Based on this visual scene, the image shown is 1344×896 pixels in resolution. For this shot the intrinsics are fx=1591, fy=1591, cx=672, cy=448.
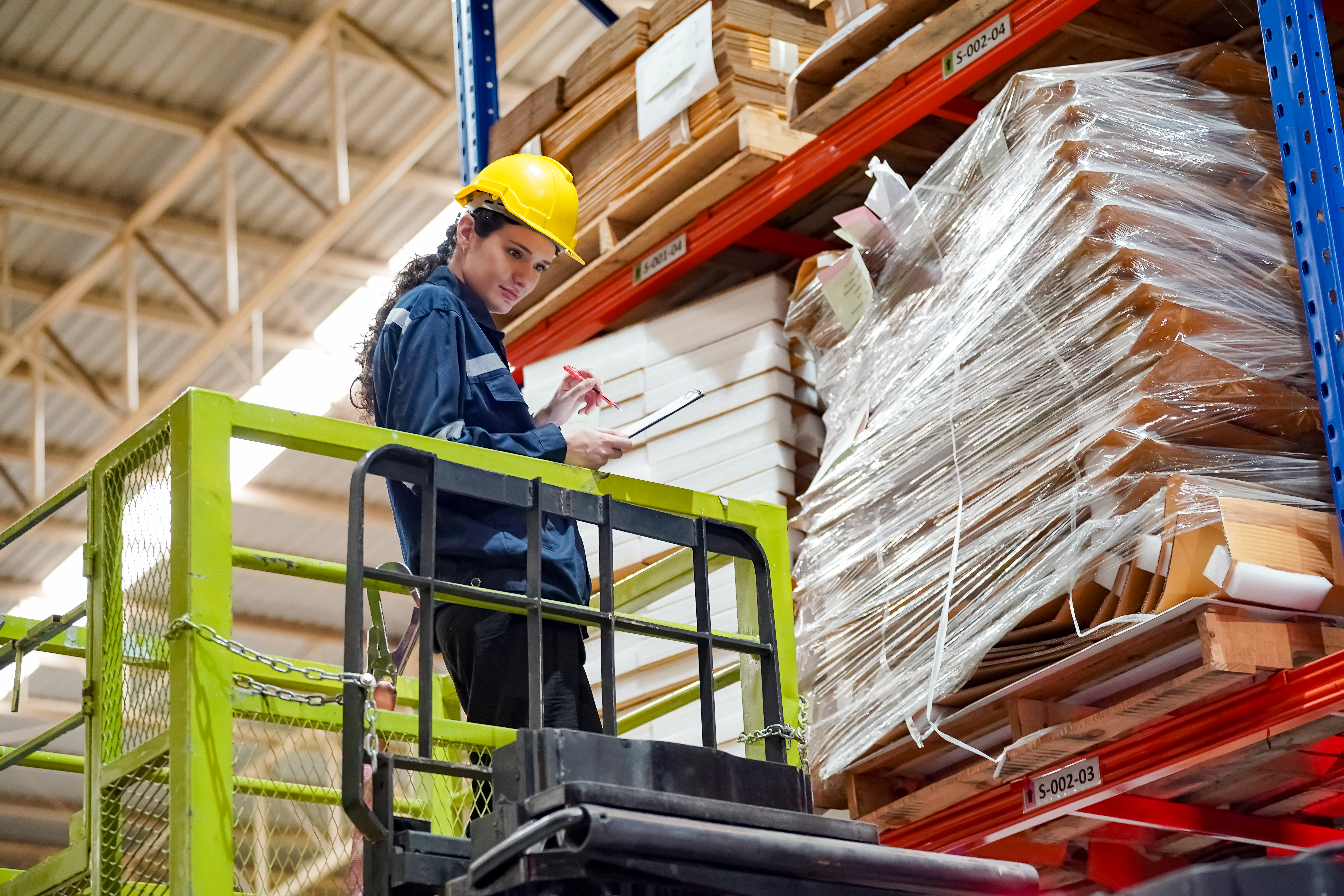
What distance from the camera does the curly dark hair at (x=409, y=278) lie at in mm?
3584

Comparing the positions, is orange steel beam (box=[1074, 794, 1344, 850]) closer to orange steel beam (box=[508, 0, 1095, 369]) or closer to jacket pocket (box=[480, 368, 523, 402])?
jacket pocket (box=[480, 368, 523, 402])

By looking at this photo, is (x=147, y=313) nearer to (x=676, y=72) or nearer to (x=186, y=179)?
(x=186, y=179)

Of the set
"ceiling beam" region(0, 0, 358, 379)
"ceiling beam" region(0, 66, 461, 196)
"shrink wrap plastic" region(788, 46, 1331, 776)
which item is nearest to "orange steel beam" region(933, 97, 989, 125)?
"shrink wrap plastic" region(788, 46, 1331, 776)

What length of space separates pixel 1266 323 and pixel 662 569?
1465 millimetres

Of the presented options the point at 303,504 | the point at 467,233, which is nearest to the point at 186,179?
the point at 303,504

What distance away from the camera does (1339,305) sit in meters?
3.37

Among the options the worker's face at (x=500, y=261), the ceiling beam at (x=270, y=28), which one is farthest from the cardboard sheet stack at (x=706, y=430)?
the ceiling beam at (x=270, y=28)

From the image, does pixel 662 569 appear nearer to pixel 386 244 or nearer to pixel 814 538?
pixel 814 538

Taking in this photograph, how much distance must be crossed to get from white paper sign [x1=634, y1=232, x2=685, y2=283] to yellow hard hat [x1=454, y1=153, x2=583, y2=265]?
1413 millimetres

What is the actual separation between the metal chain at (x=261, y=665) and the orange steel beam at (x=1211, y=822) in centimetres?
192

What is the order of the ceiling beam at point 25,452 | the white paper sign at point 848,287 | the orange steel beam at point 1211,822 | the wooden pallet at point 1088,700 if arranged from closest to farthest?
the wooden pallet at point 1088,700
the orange steel beam at point 1211,822
the white paper sign at point 848,287
the ceiling beam at point 25,452

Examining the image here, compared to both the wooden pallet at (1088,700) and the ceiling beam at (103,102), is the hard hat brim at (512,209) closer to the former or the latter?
the wooden pallet at (1088,700)

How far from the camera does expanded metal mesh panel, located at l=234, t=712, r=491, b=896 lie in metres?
2.77

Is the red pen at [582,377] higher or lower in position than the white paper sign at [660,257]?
lower
